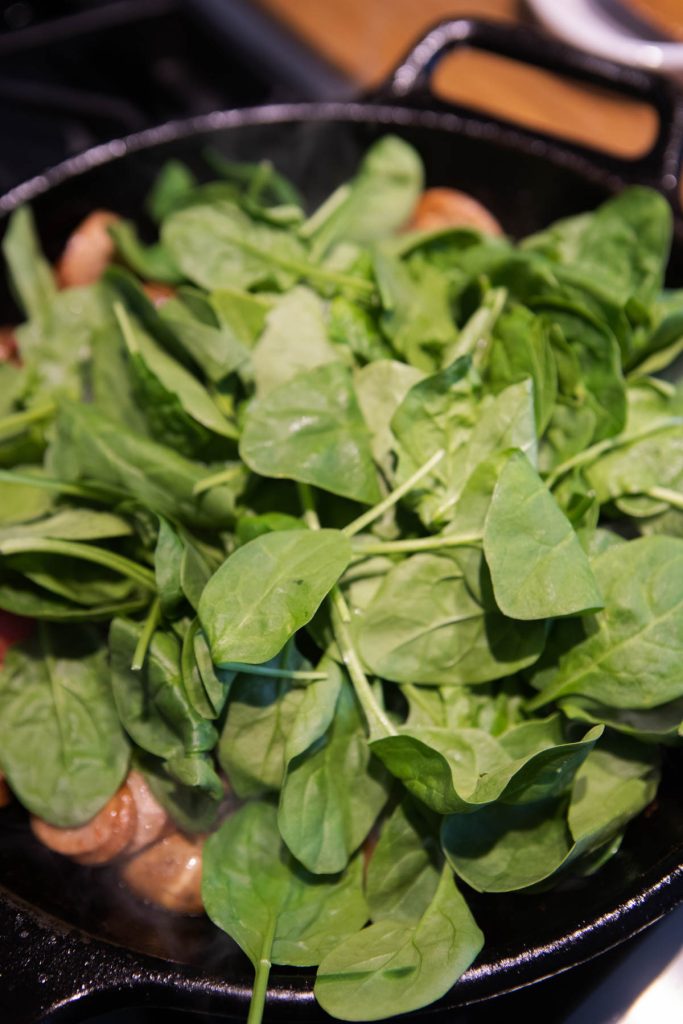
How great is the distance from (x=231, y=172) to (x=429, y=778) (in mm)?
702

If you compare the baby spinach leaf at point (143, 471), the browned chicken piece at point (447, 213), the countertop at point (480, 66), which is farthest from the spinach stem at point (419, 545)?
the countertop at point (480, 66)

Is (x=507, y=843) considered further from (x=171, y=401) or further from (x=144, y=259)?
(x=144, y=259)

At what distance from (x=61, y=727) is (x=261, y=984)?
0.24m

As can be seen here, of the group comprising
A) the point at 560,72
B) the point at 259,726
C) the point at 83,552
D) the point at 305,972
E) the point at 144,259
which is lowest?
the point at 305,972

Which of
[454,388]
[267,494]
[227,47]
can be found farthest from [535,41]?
[227,47]

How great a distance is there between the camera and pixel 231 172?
3.25 ft

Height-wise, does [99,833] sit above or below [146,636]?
below

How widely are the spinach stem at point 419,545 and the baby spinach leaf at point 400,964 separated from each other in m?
0.22

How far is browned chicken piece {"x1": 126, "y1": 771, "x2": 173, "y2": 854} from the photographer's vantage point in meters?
0.67

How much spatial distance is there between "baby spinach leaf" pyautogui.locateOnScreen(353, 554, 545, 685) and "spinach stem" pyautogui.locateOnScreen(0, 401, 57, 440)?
0.35 m

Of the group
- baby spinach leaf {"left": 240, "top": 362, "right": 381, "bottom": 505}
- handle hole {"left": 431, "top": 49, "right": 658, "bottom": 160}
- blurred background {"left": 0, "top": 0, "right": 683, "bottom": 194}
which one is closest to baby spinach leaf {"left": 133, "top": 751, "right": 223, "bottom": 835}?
baby spinach leaf {"left": 240, "top": 362, "right": 381, "bottom": 505}

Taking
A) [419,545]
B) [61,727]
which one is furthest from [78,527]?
[419,545]

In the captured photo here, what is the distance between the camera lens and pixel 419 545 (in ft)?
2.10

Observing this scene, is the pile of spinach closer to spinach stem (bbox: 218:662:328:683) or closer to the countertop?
spinach stem (bbox: 218:662:328:683)
